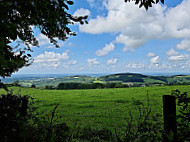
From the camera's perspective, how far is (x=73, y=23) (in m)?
5.29

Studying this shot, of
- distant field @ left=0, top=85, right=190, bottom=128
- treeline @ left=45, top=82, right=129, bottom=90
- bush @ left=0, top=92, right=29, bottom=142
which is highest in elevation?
bush @ left=0, top=92, right=29, bottom=142

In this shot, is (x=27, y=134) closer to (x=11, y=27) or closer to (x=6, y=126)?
(x=6, y=126)

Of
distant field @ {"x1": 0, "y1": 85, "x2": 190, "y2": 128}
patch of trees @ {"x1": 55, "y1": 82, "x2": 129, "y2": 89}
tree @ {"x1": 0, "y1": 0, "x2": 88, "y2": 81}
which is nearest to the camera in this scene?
tree @ {"x1": 0, "y1": 0, "x2": 88, "y2": 81}

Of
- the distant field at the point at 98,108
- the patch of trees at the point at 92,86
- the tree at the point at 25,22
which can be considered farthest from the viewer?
the patch of trees at the point at 92,86

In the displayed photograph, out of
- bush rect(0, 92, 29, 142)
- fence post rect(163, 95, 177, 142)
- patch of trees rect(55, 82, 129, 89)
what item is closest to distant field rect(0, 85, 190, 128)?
fence post rect(163, 95, 177, 142)

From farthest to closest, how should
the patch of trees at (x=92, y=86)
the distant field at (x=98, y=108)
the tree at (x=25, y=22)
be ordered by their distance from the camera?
the patch of trees at (x=92, y=86)
the distant field at (x=98, y=108)
the tree at (x=25, y=22)

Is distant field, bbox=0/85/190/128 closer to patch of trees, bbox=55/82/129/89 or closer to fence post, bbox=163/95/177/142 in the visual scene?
fence post, bbox=163/95/177/142

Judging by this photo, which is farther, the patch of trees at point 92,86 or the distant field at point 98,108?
the patch of trees at point 92,86

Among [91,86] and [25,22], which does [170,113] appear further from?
[91,86]

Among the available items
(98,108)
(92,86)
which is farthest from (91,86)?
(98,108)

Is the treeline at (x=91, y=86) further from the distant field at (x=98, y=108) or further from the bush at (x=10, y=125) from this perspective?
the bush at (x=10, y=125)

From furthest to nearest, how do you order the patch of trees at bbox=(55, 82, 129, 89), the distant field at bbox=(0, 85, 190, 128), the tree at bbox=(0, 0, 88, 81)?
the patch of trees at bbox=(55, 82, 129, 89)
the distant field at bbox=(0, 85, 190, 128)
the tree at bbox=(0, 0, 88, 81)

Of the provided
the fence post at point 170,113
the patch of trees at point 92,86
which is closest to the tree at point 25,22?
the fence post at point 170,113

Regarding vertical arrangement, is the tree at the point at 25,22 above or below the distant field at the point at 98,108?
above
